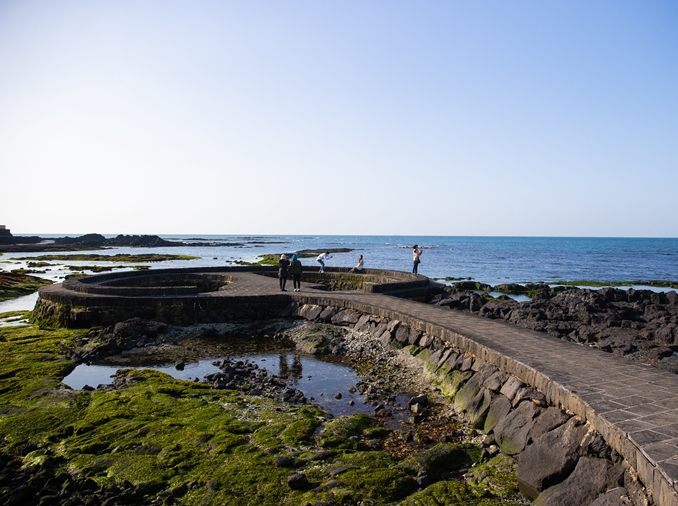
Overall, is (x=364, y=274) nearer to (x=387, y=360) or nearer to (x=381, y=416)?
(x=387, y=360)

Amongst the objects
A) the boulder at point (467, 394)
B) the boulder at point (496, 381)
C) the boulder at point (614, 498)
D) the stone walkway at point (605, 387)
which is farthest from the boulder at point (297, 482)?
the boulder at point (496, 381)

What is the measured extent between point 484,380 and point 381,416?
2175mm

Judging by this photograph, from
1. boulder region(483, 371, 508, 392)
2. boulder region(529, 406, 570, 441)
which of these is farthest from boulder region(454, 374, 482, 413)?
boulder region(529, 406, 570, 441)

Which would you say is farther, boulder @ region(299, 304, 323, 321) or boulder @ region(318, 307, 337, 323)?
boulder @ region(299, 304, 323, 321)

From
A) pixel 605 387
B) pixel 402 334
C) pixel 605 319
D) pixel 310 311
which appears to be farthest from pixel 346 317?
pixel 605 319

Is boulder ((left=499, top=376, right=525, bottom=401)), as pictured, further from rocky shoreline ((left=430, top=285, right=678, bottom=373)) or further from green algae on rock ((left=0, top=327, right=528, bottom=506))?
rocky shoreline ((left=430, top=285, right=678, bottom=373))

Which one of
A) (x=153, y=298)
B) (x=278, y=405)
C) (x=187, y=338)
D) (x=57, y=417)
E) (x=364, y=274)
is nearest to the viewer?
(x=57, y=417)

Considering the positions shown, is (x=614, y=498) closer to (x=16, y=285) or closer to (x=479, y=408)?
(x=479, y=408)

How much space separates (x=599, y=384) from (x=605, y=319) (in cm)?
1449

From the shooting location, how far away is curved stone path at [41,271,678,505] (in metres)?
5.22

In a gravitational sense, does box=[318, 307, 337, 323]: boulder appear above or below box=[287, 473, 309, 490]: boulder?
above

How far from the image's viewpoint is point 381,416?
30.8 feet

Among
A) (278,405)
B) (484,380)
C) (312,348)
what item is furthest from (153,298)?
(484,380)

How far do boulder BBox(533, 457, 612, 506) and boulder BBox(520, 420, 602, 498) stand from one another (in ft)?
0.57
